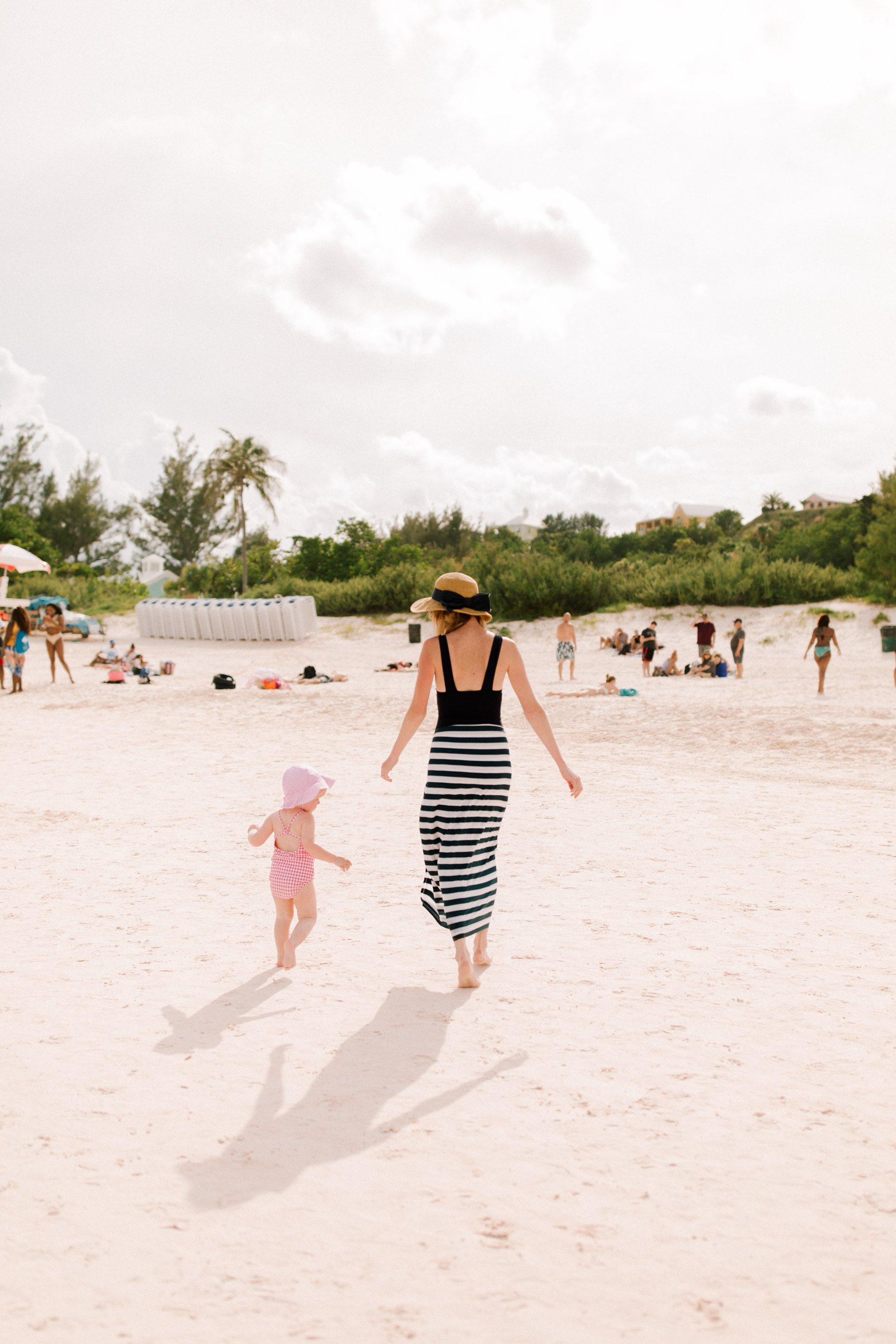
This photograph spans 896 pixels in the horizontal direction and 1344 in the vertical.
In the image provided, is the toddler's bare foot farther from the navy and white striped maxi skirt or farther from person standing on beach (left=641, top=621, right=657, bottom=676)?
person standing on beach (left=641, top=621, right=657, bottom=676)

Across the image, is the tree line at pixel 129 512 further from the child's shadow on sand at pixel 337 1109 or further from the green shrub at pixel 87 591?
the child's shadow on sand at pixel 337 1109

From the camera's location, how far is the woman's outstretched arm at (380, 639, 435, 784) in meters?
4.11

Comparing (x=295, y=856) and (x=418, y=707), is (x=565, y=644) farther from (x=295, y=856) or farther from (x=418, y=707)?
(x=418, y=707)

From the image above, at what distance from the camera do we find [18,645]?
17438 millimetres

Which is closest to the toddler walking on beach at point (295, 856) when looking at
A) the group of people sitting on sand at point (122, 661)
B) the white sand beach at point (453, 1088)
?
the white sand beach at point (453, 1088)

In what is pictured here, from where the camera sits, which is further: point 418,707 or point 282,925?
point 282,925

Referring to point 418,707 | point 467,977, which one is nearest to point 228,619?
point 418,707

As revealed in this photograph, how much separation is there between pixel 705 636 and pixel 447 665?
61.0 feet

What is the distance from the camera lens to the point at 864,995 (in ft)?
13.8

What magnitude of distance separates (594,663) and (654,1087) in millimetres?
22219

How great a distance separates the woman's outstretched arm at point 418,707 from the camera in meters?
4.11

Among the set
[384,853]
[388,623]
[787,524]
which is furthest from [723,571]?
[787,524]

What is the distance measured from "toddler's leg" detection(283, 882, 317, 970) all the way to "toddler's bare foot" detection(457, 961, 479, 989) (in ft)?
2.48

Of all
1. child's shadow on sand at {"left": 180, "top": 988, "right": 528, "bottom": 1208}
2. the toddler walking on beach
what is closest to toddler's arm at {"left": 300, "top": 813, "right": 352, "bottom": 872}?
the toddler walking on beach
